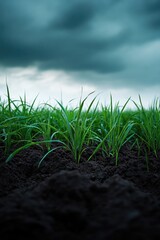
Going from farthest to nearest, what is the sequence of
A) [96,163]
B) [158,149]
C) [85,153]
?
[158,149]
[85,153]
[96,163]

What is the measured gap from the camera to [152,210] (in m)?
1.33

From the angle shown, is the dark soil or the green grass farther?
the green grass

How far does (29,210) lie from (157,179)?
163 cm

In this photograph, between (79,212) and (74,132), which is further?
(74,132)

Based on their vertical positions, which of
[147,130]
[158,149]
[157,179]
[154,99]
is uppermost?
[154,99]

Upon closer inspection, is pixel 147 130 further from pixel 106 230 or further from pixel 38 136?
pixel 106 230

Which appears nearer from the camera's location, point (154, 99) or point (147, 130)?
point (147, 130)

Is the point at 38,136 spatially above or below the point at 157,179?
above

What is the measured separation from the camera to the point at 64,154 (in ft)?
9.72

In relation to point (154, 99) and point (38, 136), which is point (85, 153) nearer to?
point (38, 136)

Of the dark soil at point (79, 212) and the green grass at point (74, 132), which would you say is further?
the green grass at point (74, 132)

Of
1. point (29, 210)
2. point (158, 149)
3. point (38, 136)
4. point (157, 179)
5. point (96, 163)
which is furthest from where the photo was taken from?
point (38, 136)

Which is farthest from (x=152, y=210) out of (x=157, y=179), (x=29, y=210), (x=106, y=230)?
(x=157, y=179)

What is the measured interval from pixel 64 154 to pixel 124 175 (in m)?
0.72
